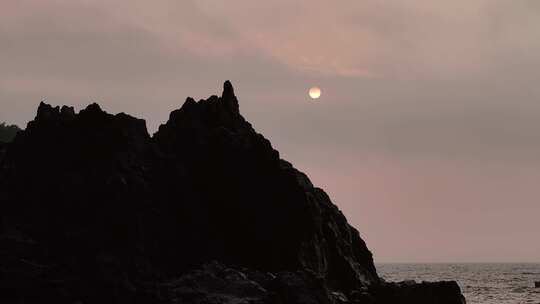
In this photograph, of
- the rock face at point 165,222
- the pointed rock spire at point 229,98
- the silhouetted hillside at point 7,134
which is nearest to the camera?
the rock face at point 165,222

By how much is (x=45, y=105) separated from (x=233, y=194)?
571 inches

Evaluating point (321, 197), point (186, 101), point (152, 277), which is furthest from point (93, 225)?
point (321, 197)

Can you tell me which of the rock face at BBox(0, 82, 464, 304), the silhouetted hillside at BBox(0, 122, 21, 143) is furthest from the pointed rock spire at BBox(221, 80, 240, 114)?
the silhouetted hillside at BBox(0, 122, 21, 143)

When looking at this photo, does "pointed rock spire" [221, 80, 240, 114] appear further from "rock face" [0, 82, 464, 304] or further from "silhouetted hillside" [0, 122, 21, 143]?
"silhouetted hillside" [0, 122, 21, 143]

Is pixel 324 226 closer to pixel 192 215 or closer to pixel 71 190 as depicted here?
pixel 192 215

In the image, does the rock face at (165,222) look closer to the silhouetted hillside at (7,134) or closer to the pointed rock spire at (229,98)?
the pointed rock spire at (229,98)

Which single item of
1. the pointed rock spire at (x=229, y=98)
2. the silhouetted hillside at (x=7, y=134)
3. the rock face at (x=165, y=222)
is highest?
the silhouetted hillside at (x=7, y=134)

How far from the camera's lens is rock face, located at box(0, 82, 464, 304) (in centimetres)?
4009

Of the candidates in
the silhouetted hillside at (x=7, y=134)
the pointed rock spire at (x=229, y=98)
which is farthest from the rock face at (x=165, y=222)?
the silhouetted hillside at (x=7, y=134)

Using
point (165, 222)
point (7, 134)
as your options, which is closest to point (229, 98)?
point (165, 222)

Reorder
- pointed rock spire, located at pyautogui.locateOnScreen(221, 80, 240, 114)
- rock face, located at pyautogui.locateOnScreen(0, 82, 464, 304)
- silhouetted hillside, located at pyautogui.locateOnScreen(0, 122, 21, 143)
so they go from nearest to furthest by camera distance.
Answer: rock face, located at pyautogui.locateOnScreen(0, 82, 464, 304)
pointed rock spire, located at pyautogui.locateOnScreen(221, 80, 240, 114)
silhouetted hillside, located at pyautogui.locateOnScreen(0, 122, 21, 143)

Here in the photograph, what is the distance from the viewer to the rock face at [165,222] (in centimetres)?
4009

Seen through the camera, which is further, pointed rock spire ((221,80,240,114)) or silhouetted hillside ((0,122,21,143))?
silhouetted hillside ((0,122,21,143))

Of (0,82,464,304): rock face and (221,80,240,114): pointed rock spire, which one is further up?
(221,80,240,114): pointed rock spire
